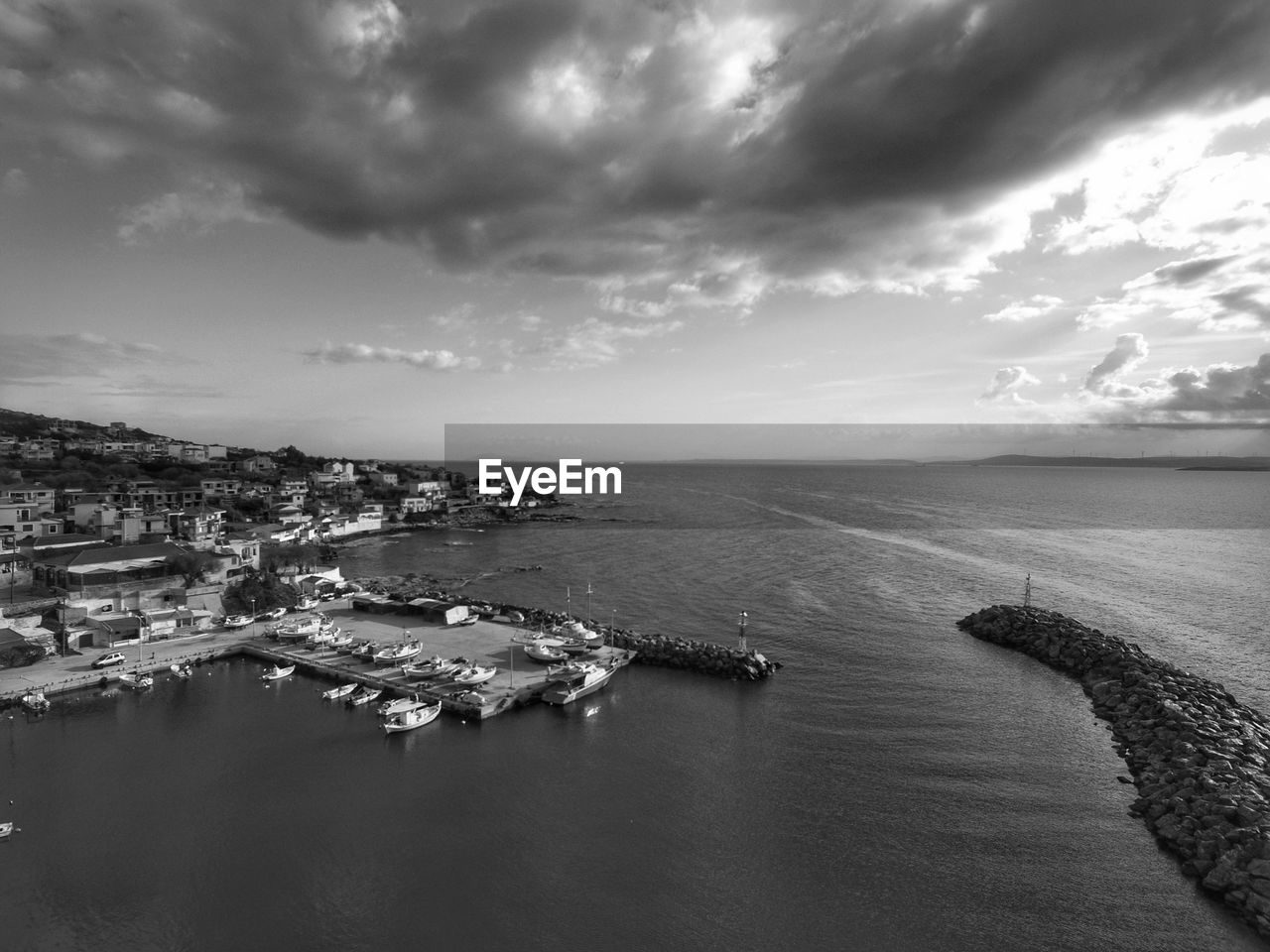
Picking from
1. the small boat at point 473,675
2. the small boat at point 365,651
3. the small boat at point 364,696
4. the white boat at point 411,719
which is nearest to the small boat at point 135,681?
the small boat at point 365,651

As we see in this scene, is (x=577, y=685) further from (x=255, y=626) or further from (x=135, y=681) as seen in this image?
(x=255, y=626)

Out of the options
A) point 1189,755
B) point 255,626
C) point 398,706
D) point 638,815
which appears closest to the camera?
point 638,815

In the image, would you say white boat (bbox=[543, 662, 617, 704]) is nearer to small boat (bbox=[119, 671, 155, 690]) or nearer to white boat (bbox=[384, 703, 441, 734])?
white boat (bbox=[384, 703, 441, 734])

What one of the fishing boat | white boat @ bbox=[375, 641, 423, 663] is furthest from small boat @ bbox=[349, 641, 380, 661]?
the fishing boat

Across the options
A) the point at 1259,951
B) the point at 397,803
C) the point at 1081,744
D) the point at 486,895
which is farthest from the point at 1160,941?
the point at 397,803

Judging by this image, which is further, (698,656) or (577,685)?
(698,656)

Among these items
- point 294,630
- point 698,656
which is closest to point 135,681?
point 294,630

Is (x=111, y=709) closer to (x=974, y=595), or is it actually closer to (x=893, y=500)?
(x=974, y=595)

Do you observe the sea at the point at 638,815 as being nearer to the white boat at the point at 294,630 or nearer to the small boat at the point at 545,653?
the white boat at the point at 294,630
